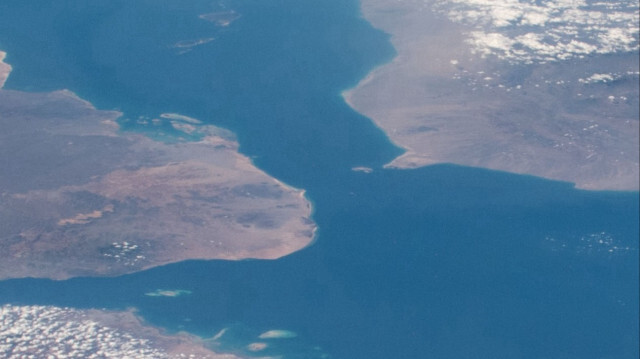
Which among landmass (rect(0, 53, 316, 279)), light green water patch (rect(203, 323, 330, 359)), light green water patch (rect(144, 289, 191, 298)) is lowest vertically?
light green water patch (rect(203, 323, 330, 359))

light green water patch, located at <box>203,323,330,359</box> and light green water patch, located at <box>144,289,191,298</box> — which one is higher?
light green water patch, located at <box>144,289,191,298</box>

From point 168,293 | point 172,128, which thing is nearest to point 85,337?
point 168,293

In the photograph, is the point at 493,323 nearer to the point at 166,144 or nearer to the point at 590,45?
the point at 166,144

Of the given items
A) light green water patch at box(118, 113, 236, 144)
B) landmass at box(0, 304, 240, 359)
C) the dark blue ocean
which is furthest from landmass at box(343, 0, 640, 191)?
landmass at box(0, 304, 240, 359)

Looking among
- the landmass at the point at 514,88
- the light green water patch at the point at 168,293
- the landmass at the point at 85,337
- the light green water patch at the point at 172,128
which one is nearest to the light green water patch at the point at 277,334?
the landmass at the point at 85,337

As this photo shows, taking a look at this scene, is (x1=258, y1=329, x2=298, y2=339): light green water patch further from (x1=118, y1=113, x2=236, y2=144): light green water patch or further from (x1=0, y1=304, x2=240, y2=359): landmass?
(x1=118, y1=113, x2=236, y2=144): light green water patch

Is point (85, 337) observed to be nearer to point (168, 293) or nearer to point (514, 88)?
point (168, 293)

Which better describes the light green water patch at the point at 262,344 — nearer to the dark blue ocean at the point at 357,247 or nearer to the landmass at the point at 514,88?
the dark blue ocean at the point at 357,247
